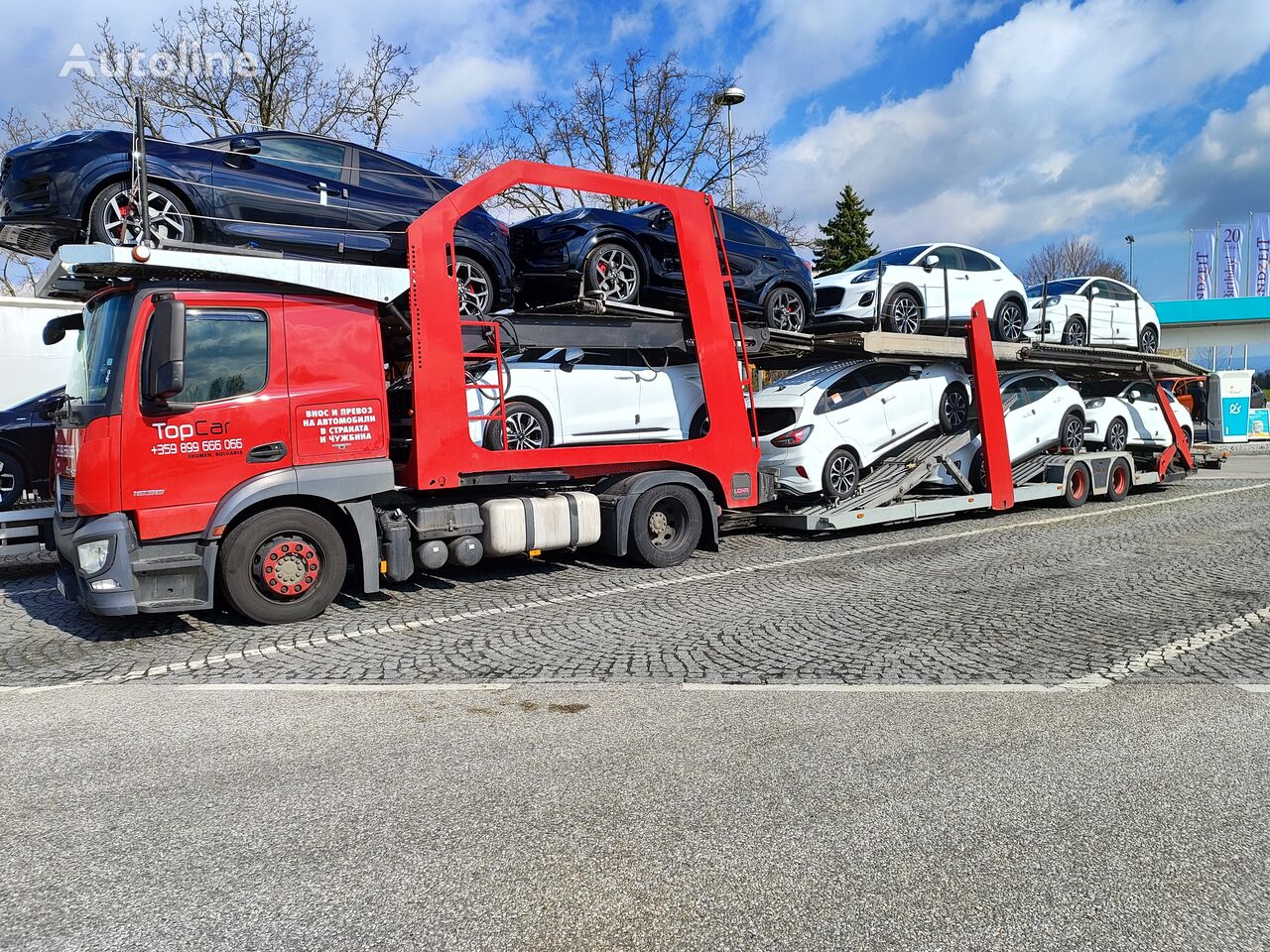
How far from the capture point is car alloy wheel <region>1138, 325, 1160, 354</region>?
1502cm

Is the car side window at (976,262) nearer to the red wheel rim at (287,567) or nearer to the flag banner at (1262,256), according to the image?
the red wheel rim at (287,567)

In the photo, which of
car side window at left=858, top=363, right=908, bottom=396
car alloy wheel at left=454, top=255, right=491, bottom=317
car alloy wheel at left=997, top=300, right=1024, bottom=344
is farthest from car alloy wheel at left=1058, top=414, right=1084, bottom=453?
car alloy wheel at left=454, top=255, right=491, bottom=317

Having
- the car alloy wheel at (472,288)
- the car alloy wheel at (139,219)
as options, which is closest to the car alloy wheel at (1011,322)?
the car alloy wheel at (472,288)

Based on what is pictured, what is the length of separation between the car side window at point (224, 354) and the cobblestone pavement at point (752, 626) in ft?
5.62

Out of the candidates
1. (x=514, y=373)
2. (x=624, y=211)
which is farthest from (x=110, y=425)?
(x=624, y=211)

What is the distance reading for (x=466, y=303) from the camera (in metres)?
7.95

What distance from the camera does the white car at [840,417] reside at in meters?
10.3

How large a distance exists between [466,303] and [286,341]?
5.54ft

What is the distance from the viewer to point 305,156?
298 inches

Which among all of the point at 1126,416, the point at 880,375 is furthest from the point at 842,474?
the point at 1126,416

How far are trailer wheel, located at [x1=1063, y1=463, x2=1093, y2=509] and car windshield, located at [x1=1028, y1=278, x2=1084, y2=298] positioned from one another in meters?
2.70

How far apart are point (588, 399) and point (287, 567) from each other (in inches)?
121

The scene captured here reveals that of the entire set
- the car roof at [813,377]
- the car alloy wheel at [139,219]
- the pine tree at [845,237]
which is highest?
the pine tree at [845,237]

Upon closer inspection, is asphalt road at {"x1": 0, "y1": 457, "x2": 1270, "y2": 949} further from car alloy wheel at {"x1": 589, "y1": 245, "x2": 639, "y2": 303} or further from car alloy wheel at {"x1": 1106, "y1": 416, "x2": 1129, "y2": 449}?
car alloy wheel at {"x1": 1106, "y1": 416, "x2": 1129, "y2": 449}
